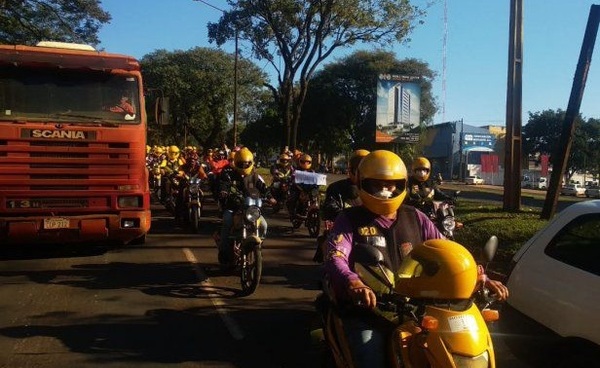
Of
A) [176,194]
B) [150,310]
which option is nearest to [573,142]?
[176,194]

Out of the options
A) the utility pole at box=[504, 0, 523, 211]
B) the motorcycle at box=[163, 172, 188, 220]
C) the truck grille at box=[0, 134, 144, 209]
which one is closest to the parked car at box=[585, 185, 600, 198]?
the utility pole at box=[504, 0, 523, 211]

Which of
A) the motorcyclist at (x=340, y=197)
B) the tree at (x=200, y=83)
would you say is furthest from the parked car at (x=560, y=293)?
the tree at (x=200, y=83)

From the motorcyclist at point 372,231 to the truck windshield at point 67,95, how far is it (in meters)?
6.19

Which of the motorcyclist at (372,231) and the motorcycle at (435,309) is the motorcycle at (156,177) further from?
the motorcycle at (435,309)

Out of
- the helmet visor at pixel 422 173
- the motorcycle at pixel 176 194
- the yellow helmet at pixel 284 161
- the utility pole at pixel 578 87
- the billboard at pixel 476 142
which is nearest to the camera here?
A: the helmet visor at pixel 422 173

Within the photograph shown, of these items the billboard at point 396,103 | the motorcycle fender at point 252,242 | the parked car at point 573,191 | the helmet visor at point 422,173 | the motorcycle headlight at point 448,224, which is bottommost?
the parked car at point 573,191

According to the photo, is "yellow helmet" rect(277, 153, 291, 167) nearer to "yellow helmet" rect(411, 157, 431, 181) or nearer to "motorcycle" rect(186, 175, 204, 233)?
"motorcycle" rect(186, 175, 204, 233)

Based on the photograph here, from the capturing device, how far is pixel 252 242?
7391 mm

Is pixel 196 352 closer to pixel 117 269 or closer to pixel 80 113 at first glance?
pixel 117 269

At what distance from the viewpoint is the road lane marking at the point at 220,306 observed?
5.88 meters

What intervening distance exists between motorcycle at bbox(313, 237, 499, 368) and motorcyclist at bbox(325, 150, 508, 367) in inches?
5.7

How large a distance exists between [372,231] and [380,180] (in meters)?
0.31

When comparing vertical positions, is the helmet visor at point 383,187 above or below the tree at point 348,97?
below

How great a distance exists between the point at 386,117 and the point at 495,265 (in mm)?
13715
